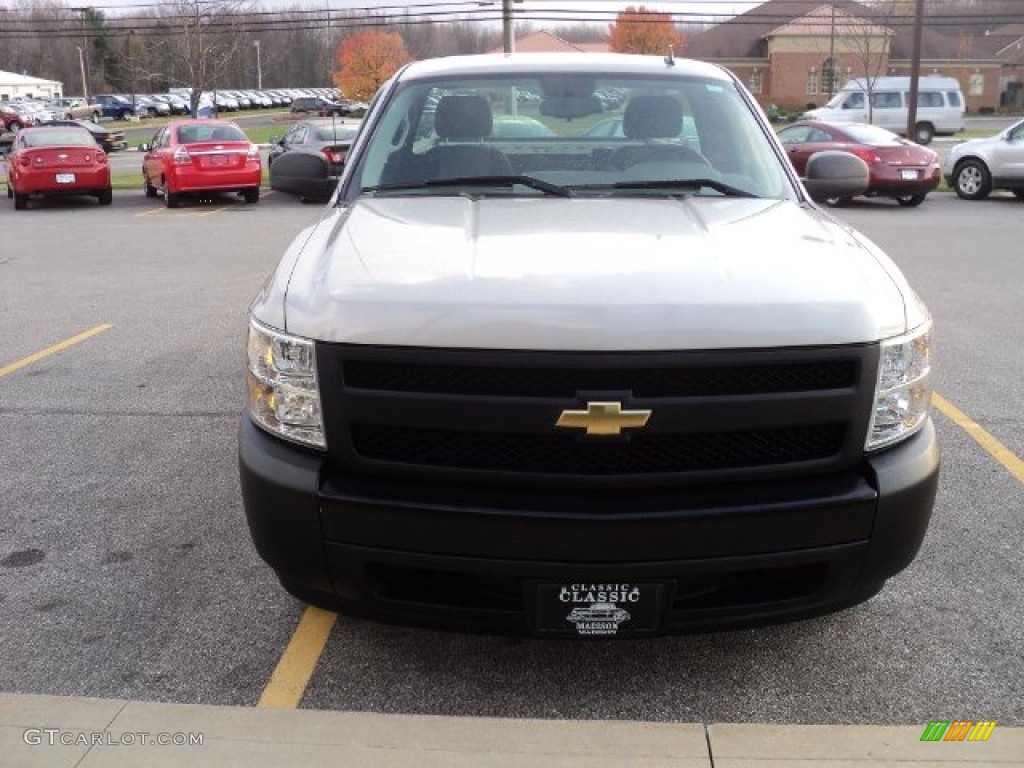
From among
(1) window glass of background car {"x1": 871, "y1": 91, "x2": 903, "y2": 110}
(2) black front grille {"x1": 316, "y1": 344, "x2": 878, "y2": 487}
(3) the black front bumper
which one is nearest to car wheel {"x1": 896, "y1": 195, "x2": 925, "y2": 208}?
(3) the black front bumper

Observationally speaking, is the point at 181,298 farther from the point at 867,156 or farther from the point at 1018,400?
the point at 867,156

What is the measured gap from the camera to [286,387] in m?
2.67

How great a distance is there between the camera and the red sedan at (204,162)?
17719 millimetres

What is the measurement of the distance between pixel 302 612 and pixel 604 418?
59.0 inches

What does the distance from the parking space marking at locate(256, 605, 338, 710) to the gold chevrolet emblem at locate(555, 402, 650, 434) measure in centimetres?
108

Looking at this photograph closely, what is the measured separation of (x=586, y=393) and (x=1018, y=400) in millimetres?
4246

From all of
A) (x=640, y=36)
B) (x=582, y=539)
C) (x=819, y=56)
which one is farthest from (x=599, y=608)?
(x=819, y=56)

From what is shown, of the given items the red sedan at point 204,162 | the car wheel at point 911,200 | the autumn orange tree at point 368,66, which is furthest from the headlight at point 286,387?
the autumn orange tree at point 368,66

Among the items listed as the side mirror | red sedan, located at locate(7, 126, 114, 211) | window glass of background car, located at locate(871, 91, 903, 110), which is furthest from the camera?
window glass of background car, located at locate(871, 91, 903, 110)

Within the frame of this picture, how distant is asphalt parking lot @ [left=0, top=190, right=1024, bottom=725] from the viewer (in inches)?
114

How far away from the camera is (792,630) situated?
10.6 ft

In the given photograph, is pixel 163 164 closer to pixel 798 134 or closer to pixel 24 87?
pixel 798 134

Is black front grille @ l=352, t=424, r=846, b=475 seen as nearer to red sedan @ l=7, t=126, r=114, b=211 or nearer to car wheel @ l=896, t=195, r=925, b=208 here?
car wheel @ l=896, t=195, r=925, b=208

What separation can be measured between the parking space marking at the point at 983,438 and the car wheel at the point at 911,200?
1246cm
